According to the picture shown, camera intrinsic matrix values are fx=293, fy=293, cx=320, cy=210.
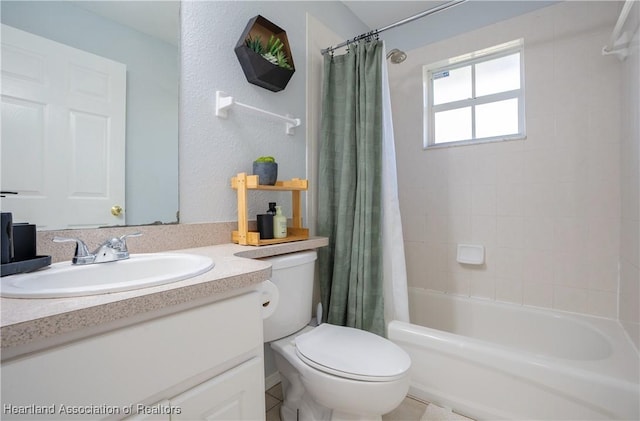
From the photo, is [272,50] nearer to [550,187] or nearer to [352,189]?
[352,189]

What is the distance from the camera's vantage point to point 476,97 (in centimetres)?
213

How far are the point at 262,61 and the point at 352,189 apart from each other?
80 centimetres

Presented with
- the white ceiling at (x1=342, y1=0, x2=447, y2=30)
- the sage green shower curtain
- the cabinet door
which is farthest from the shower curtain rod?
the cabinet door

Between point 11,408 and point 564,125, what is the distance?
2.48m

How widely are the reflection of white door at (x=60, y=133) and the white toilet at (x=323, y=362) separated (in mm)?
679

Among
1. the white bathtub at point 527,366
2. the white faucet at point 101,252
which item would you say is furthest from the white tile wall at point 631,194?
the white faucet at point 101,252

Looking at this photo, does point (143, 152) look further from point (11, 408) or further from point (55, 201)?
point (11, 408)

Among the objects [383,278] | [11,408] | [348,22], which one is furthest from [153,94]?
[348,22]

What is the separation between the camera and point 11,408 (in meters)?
0.46

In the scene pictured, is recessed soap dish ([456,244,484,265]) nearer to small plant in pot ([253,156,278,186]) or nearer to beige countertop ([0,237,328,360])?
small plant in pot ([253,156,278,186])

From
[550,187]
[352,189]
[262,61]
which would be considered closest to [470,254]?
[550,187]

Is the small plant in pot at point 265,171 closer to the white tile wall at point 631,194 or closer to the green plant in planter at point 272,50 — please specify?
the green plant in planter at point 272,50

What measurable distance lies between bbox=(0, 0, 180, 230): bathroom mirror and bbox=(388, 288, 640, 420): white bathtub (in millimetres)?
1301

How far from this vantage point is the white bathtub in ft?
3.57
